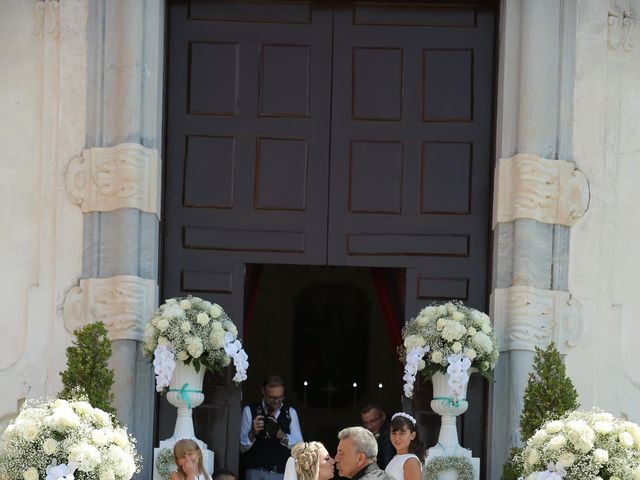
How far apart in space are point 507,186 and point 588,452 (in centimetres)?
329

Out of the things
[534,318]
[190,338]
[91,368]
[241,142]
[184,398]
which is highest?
[241,142]

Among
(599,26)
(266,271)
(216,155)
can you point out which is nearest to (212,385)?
(216,155)

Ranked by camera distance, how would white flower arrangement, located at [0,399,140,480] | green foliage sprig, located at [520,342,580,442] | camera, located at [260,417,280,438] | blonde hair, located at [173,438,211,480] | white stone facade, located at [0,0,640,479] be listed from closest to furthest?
1. white flower arrangement, located at [0,399,140,480]
2. blonde hair, located at [173,438,211,480]
3. green foliage sprig, located at [520,342,580,442]
4. white stone facade, located at [0,0,640,479]
5. camera, located at [260,417,280,438]

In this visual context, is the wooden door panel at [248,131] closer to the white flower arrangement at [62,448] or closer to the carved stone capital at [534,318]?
the carved stone capital at [534,318]

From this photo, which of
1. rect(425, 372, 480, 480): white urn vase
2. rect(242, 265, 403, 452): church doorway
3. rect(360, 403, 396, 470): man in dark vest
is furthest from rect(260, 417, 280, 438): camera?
rect(242, 265, 403, 452): church doorway

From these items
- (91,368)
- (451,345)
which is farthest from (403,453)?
(91,368)

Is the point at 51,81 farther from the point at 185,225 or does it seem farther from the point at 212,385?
the point at 212,385

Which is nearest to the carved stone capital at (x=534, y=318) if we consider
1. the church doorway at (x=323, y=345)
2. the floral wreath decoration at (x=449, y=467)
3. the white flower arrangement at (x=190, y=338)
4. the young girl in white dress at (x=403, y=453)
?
the floral wreath decoration at (x=449, y=467)

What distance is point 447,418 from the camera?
13.5m

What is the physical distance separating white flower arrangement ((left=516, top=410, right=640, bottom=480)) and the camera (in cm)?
302

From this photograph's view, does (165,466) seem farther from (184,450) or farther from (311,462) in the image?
(311,462)

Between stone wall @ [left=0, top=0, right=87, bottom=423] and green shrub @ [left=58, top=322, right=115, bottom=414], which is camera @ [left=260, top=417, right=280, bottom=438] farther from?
stone wall @ [left=0, top=0, right=87, bottom=423]

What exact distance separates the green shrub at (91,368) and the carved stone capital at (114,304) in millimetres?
630

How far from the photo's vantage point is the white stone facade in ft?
45.7
